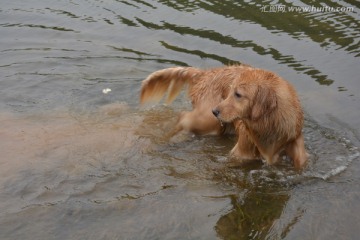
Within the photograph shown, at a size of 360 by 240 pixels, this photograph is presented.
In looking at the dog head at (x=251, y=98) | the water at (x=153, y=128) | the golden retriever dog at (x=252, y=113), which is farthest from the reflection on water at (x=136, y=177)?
the dog head at (x=251, y=98)

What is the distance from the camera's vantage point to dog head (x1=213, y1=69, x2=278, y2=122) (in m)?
5.20

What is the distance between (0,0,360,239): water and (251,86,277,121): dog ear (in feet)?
2.82

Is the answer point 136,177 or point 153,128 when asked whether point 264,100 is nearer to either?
point 136,177

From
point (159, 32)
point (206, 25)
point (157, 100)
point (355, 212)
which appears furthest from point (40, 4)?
point (355, 212)

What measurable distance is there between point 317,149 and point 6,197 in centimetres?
350

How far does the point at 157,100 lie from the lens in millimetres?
6922

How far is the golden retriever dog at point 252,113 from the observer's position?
5.25m

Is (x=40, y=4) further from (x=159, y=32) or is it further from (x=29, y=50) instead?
(x=159, y=32)

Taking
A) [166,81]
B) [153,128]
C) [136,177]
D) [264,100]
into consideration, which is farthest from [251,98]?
[153,128]

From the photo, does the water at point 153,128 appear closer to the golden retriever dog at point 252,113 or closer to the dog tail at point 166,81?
the golden retriever dog at point 252,113

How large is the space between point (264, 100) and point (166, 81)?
198 centimetres

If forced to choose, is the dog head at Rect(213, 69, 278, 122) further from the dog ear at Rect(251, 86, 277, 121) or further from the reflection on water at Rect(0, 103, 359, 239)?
the reflection on water at Rect(0, 103, 359, 239)

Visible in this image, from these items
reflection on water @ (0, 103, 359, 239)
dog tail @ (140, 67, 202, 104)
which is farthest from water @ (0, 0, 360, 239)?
dog tail @ (140, 67, 202, 104)

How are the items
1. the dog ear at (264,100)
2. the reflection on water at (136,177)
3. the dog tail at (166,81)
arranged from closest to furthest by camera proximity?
the reflection on water at (136,177) < the dog ear at (264,100) < the dog tail at (166,81)
